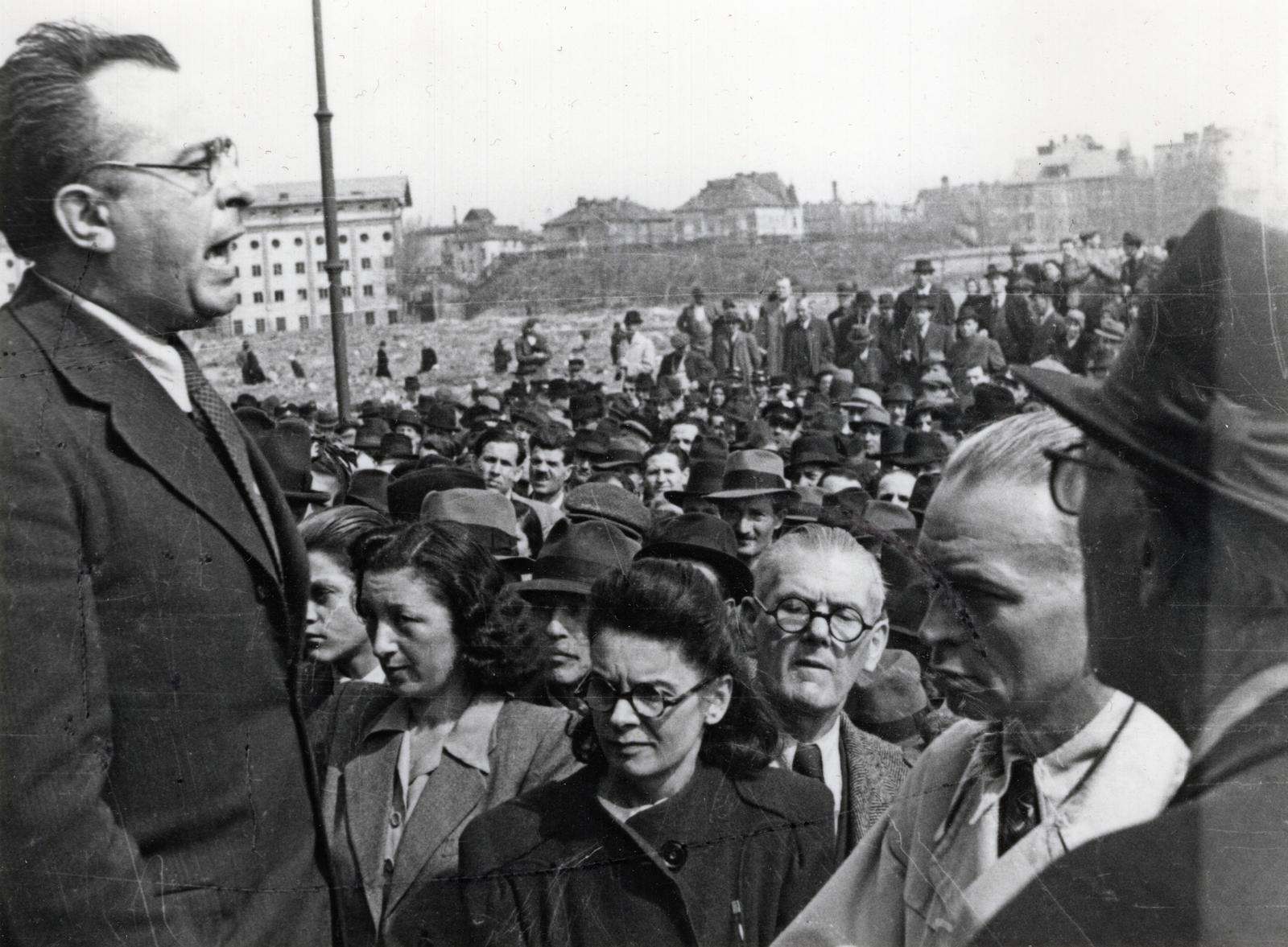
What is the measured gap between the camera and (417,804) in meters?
2.88

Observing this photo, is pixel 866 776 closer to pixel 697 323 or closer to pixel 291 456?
pixel 291 456

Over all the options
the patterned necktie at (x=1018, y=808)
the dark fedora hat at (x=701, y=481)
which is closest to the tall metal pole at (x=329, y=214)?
the patterned necktie at (x=1018, y=808)

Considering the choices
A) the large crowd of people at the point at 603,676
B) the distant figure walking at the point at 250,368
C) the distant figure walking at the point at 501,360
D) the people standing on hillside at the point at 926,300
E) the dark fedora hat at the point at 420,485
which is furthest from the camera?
the distant figure walking at the point at 501,360

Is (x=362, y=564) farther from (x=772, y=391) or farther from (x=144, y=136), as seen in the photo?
(x=772, y=391)

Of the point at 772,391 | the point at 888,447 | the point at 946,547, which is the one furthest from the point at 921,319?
the point at 946,547

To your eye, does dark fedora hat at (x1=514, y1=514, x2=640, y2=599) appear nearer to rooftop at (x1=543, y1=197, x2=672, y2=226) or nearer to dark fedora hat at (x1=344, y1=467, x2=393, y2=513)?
rooftop at (x1=543, y1=197, x2=672, y2=226)

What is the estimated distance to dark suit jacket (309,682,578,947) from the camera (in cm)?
269

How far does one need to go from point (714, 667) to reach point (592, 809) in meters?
0.38

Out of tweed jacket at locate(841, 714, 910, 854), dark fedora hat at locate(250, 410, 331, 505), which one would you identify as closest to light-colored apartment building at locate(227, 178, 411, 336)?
dark fedora hat at locate(250, 410, 331, 505)

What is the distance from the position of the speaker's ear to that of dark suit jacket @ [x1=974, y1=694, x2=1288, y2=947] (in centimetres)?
175

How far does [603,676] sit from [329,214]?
4.35 ft

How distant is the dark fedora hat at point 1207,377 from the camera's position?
190 centimetres

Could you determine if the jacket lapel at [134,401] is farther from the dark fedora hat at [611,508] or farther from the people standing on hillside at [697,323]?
the dark fedora hat at [611,508]

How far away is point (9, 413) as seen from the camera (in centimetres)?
201
